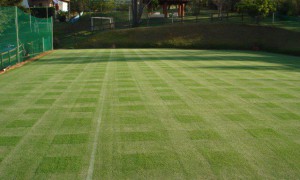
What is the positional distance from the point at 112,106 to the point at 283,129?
4.37 metres

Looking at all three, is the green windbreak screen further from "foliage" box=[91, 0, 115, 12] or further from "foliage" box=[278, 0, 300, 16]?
"foliage" box=[91, 0, 115, 12]

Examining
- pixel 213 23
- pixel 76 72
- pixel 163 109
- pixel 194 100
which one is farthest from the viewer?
pixel 213 23

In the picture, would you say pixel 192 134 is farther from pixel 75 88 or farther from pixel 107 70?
pixel 107 70

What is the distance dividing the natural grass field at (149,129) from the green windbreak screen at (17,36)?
4723 millimetres

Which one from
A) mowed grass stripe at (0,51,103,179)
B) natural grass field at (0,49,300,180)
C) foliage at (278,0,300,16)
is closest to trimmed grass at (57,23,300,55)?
foliage at (278,0,300,16)

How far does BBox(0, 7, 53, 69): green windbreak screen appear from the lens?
1711 cm

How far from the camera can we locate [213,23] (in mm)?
41906

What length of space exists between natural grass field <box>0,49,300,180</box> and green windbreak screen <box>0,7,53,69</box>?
4723mm

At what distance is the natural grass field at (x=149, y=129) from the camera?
535 centimetres

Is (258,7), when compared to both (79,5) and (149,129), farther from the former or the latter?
(149,129)

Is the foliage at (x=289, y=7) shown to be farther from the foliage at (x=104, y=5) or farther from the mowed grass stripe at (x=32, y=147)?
the mowed grass stripe at (x=32, y=147)

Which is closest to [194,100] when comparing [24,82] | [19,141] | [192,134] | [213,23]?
[192,134]

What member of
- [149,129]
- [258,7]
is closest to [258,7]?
[258,7]

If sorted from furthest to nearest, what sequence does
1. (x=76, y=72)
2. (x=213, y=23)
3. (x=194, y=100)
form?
(x=213, y=23), (x=76, y=72), (x=194, y=100)
